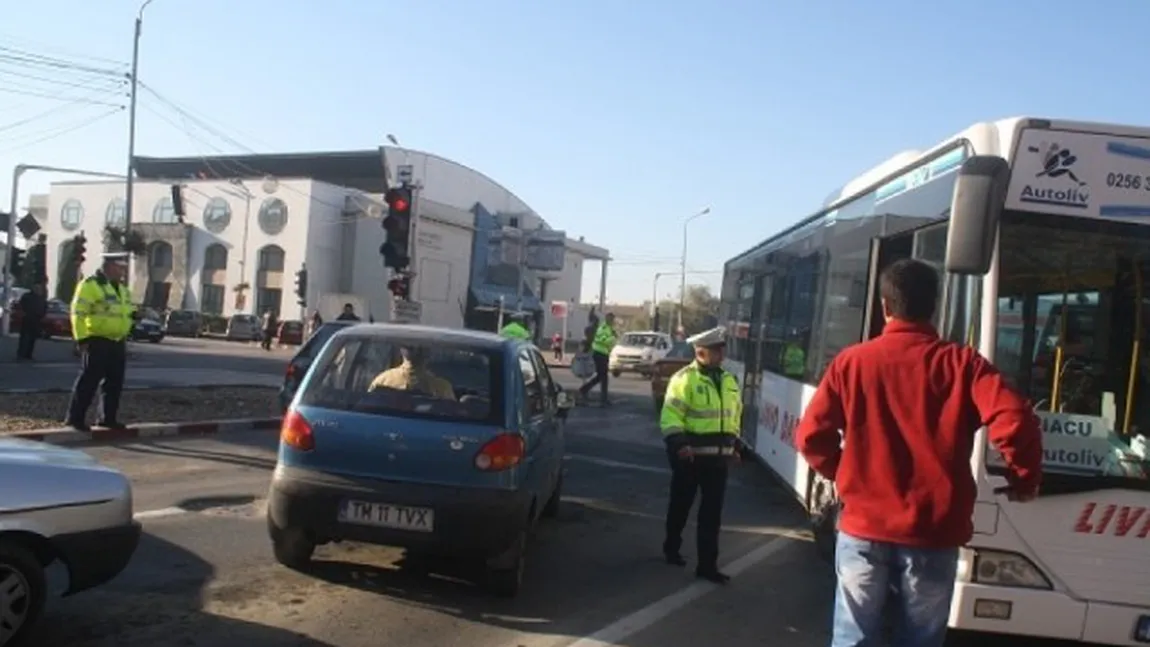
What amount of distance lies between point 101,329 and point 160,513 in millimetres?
3729

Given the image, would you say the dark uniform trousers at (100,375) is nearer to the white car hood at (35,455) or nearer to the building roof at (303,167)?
the white car hood at (35,455)

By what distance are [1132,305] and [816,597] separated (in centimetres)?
291

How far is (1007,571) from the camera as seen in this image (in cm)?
543

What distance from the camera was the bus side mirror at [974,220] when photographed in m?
5.13

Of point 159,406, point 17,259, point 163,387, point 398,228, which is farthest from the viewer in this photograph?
point 17,259

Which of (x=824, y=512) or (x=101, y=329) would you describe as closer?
(x=824, y=512)

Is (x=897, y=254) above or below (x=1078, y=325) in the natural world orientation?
above

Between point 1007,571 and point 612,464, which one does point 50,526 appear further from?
point 612,464

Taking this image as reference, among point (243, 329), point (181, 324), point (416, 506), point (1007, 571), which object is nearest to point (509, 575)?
point (416, 506)

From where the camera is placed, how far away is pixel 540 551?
8.12m

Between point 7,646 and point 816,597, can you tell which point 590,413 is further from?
point 7,646

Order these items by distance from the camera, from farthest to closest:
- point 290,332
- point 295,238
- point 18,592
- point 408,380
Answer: point 295,238 → point 290,332 → point 408,380 → point 18,592

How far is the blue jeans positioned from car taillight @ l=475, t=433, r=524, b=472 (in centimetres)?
284

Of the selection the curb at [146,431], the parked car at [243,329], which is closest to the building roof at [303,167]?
the parked car at [243,329]
